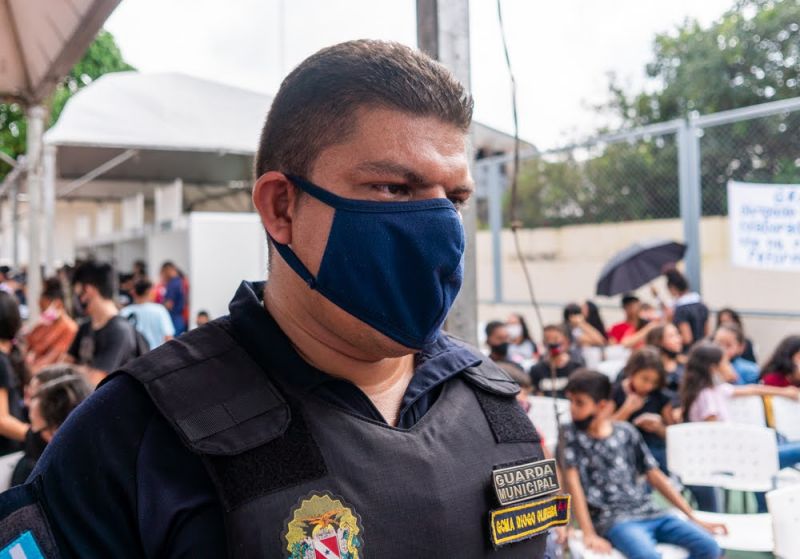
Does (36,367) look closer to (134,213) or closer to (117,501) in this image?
(117,501)

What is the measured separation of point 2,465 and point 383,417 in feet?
9.26

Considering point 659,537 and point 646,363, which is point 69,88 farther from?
point 659,537

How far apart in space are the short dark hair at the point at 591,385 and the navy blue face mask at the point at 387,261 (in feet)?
10.7

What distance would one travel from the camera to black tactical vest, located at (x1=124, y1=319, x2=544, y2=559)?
111cm

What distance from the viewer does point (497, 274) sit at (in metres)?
10.6

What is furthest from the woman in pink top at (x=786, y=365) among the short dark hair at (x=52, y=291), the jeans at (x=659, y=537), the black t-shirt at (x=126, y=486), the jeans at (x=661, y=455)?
the black t-shirt at (x=126, y=486)

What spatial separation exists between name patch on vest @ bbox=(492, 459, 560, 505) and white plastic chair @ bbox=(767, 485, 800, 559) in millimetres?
2578

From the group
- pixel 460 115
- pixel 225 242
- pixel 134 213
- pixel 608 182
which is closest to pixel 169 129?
pixel 225 242

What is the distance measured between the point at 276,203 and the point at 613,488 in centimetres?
345

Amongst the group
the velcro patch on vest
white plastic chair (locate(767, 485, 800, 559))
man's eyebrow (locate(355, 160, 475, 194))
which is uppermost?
man's eyebrow (locate(355, 160, 475, 194))

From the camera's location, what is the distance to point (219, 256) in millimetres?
9367

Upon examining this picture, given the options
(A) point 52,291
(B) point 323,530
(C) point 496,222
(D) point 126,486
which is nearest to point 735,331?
(C) point 496,222

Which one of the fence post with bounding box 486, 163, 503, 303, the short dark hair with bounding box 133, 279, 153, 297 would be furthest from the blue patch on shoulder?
the fence post with bounding box 486, 163, 503, 303

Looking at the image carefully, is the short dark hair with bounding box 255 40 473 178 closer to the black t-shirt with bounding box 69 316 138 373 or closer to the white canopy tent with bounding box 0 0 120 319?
the white canopy tent with bounding box 0 0 120 319
